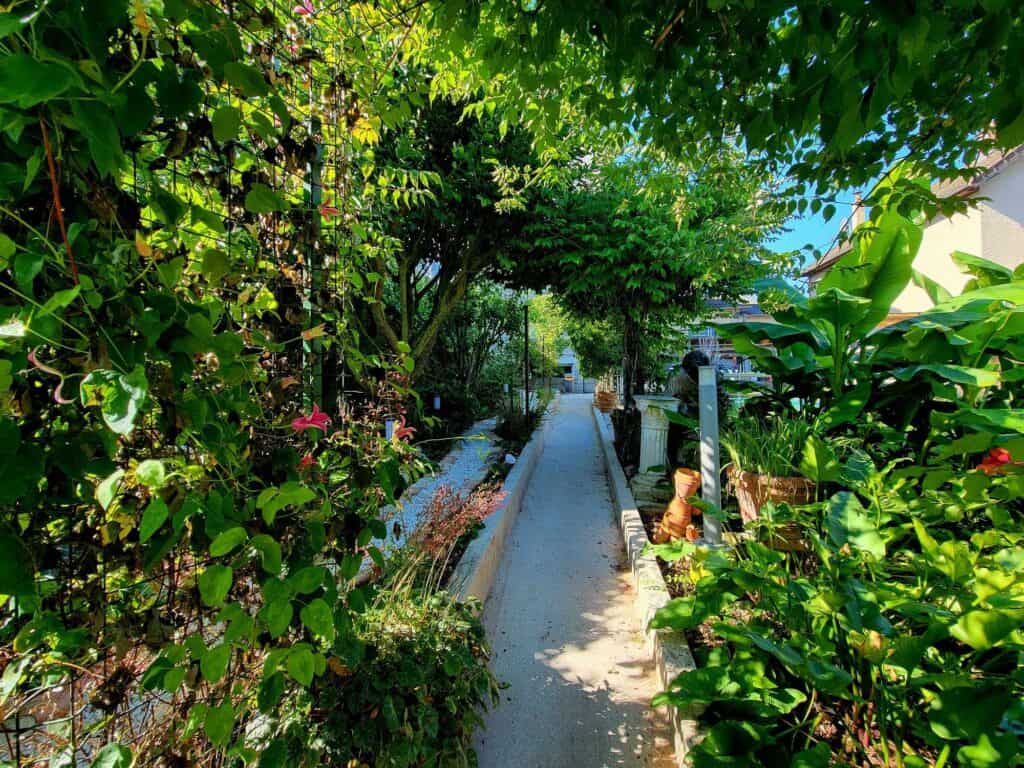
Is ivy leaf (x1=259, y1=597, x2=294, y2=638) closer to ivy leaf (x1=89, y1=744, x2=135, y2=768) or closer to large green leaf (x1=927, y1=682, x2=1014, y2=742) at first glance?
ivy leaf (x1=89, y1=744, x2=135, y2=768)

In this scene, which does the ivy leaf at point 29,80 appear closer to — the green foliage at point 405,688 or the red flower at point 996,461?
the green foliage at point 405,688

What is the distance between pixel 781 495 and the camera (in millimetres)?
2365

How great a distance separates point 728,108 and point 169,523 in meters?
2.38

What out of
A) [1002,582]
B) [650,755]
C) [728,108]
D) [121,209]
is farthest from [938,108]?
[650,755]

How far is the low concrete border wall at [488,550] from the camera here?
8.98ft

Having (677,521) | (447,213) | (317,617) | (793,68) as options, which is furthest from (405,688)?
(447,213)

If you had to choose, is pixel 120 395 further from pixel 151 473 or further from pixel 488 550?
pixel 488 550

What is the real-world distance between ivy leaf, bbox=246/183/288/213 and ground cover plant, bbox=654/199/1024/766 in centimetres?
182

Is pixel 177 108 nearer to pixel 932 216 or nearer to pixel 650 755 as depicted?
pixel 650 755

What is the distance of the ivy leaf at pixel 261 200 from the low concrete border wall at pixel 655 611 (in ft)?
7.20

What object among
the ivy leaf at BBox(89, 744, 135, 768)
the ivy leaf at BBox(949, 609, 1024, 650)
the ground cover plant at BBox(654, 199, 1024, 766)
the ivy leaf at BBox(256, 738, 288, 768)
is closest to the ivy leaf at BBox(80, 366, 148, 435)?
the ivy leaf at BBox(89, 744, 135, 768)

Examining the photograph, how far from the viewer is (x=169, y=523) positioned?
868mm

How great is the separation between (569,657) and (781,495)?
1474 millimetres

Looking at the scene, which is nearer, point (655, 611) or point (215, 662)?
point (215, 662)
